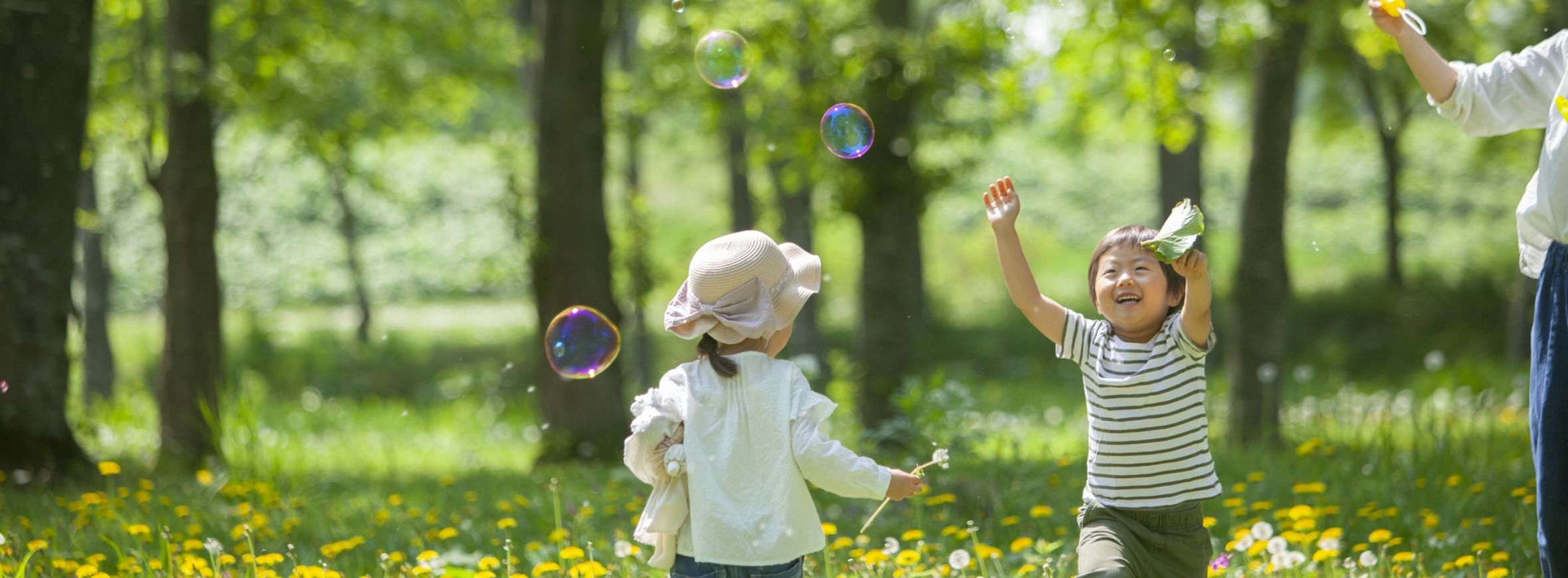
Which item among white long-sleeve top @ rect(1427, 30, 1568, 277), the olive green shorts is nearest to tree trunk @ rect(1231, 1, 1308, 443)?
white long-sleeve top @ rect(1427, 30, 1568, 277)

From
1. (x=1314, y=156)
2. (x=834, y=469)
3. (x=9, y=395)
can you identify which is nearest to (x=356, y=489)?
(x=9, y=395)

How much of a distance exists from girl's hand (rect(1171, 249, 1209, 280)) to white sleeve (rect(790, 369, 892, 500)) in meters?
0.83

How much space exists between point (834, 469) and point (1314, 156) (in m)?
31.3

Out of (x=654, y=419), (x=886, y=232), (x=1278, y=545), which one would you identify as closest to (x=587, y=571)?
(x=654, y=419)

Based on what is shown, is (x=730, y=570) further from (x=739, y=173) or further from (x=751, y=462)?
(x=739, y=173)

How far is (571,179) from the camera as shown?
24.0 feet

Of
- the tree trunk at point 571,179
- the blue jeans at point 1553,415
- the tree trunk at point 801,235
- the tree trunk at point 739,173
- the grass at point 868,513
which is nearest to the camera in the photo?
the blue jeans at point 1553,415

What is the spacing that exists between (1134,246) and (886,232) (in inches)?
172

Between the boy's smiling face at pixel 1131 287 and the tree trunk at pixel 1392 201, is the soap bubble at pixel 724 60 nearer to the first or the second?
the boy's smiling face at pixel 1131 287

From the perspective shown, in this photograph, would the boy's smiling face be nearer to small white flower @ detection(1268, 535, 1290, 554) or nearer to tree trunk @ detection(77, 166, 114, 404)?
small white flower @ detection(1268, 535, 1290, 554)

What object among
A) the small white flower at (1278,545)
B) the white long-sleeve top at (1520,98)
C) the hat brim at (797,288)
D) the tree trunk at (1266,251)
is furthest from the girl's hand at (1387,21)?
the tree trunk at (1266,251)

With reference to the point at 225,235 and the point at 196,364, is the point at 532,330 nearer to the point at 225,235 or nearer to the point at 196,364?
the point at 225,235

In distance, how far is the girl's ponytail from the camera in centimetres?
267

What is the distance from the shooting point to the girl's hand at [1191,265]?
2672 mm
